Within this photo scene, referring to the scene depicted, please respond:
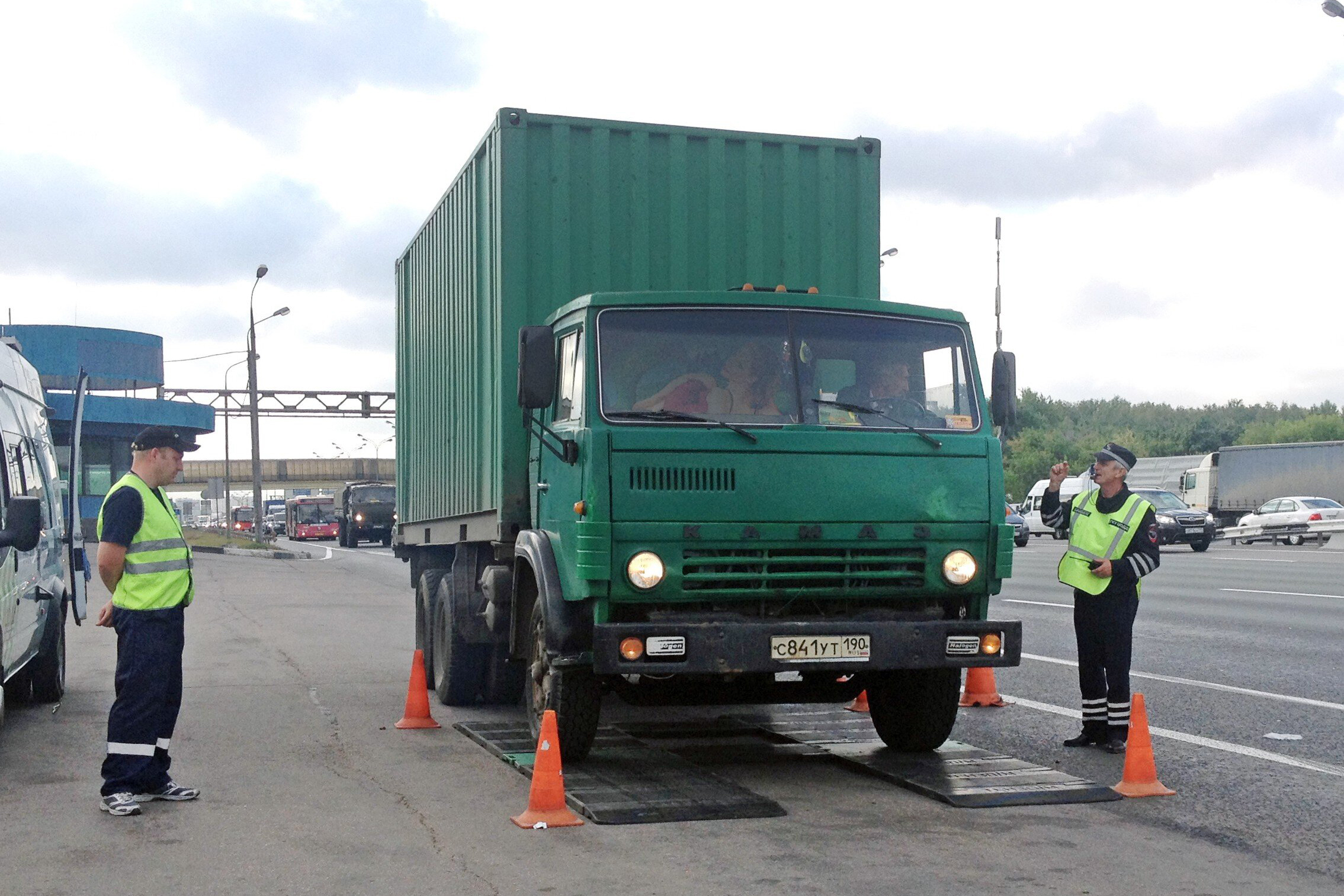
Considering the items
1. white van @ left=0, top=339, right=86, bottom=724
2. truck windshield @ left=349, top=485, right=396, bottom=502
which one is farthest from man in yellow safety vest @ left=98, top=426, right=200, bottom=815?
truck windshield @ left=349, top=485, right=396, bottom=502

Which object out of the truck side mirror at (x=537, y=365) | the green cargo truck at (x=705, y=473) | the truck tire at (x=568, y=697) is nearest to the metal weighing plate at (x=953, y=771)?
the green cargo truck at (x=705, y=473)

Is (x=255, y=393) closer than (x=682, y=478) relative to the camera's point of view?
No

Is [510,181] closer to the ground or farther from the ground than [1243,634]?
farther from the ground

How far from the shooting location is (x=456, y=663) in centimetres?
1006

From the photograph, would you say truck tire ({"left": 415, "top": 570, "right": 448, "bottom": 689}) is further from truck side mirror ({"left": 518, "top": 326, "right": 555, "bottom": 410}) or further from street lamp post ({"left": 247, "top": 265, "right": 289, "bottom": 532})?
street lamp post ({"left": 247, "top": 265, "right": 289, "bottom": 532})

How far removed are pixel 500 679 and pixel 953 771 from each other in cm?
384

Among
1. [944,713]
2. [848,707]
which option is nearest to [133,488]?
[944,713]

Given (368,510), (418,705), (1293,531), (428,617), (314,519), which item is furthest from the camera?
(314,519)

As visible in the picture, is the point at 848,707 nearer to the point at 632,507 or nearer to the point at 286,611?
the point at 632,507

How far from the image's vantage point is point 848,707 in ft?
32.6

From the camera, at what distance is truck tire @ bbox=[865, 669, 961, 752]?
7664 millimetres

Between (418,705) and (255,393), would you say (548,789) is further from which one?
(255,393)

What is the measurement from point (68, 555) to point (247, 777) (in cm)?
419

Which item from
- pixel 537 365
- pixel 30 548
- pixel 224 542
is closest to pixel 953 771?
pixel 537 365
